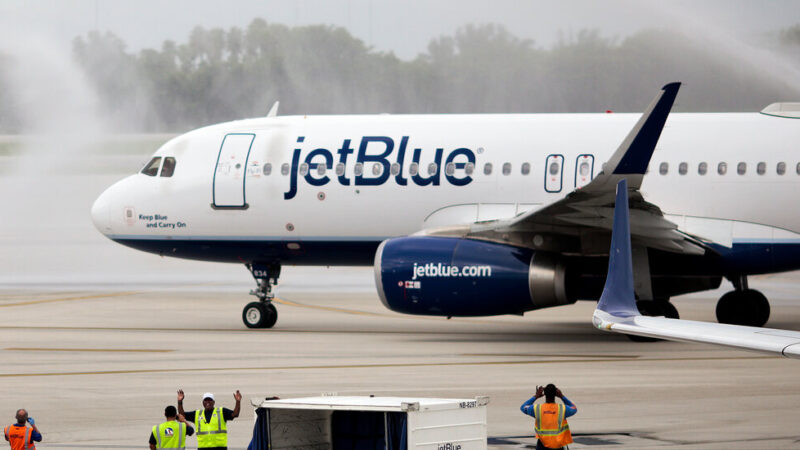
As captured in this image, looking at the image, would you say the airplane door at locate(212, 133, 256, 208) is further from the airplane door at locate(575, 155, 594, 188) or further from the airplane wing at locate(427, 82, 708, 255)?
the airplane door at locate(575, 155, 594, 188)

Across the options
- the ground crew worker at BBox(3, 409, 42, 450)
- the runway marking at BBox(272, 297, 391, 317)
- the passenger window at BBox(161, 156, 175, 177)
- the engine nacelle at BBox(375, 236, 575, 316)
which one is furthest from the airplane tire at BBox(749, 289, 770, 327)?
the ground crew worker at BBox(3, 409, 42, 450)

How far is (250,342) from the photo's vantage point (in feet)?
70.8

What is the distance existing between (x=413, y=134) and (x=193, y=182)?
444cm

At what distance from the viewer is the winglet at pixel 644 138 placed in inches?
666

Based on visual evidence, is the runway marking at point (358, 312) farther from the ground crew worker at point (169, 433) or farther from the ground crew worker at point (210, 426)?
the ground crew worker at point (169, 433)

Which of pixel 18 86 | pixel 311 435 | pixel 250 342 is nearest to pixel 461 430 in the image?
pixel 311 435

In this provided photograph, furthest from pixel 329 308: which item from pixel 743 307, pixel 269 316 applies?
pixel 743 307

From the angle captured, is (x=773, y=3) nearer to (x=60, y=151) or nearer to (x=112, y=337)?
(x=112, y=337)

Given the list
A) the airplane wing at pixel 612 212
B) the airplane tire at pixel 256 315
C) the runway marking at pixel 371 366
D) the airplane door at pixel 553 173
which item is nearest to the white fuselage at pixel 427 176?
the airplane door at pixel 553 173

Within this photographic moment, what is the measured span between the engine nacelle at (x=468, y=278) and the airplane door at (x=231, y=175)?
4257 mm

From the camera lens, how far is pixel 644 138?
17.4m

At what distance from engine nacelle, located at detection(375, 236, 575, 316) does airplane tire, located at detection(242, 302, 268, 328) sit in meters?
4.11

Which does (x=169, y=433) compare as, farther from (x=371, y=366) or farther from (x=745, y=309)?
(x=745, y=309)

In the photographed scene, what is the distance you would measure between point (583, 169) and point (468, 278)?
3.26m
